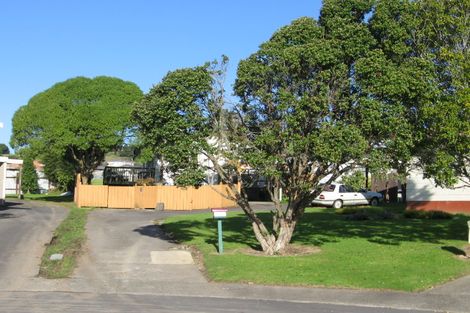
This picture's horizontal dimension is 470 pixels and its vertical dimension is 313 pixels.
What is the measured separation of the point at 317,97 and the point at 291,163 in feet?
7.06

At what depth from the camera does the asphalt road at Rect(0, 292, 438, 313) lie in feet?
29.8

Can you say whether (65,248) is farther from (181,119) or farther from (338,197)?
(338,197)

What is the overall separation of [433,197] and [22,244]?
62.2 ft

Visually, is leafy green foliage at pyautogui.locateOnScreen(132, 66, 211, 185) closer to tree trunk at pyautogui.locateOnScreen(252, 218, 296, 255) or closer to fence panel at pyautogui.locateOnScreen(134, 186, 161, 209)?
tree trunk at pyautogui.locateOnScreen(252, 218, 296, 255)

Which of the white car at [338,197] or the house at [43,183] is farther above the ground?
the house at [43,183]

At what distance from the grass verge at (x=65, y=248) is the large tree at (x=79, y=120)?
15872mm

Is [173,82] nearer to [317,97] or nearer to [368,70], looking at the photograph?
[317,97]

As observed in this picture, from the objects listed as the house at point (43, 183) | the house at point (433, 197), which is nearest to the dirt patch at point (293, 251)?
the house at point (433, 197)

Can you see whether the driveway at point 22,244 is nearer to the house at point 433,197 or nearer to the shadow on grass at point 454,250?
the shadow on grass at point 454,250

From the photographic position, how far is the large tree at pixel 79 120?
40.1 m

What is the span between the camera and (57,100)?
4131cm

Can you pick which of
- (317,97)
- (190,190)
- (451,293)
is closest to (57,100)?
(190,190)

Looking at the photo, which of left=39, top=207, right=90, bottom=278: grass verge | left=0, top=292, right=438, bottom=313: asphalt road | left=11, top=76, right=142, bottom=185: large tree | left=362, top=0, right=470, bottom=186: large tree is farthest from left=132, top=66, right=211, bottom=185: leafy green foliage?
left=11, top=76, right=142, bottom=185: large tree

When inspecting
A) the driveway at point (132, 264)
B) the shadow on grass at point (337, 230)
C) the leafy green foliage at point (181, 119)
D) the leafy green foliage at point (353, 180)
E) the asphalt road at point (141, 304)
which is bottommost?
the asphalt road at point (141, 304)
